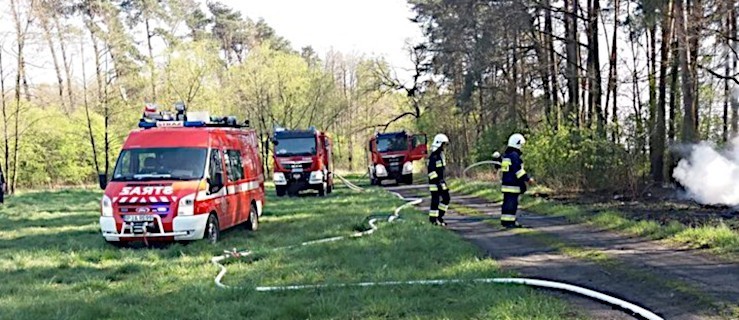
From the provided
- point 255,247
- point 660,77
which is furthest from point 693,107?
point 255,247

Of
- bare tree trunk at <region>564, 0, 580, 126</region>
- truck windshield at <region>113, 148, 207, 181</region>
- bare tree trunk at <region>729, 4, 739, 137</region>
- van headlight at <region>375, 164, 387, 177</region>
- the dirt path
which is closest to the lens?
the dirt path

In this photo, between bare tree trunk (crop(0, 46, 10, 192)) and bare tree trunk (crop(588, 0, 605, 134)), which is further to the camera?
bare tree trunk (crop(0, 46, 10, 192))

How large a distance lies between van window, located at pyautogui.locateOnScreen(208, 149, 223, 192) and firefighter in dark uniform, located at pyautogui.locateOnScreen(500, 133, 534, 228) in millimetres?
5454

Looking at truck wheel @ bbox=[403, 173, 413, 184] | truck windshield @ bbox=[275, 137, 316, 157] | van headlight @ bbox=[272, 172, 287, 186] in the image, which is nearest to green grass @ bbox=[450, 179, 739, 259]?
truck windshield @ bbox=[275, 137, 316, 157]

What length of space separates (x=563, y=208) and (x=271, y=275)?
842cm

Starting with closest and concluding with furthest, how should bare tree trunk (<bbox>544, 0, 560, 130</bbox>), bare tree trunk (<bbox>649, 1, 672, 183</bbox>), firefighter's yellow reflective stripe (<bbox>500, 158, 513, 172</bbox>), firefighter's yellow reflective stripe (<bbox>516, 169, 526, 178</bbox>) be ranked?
firefighter's yellow reflective stripe (<bbox>516, 169, 526, 178</bbox>), firefighter's yellow reflective stripe (<bbox>500, 158, 513, 172</bbox>), bare tree trunk (<bbox>649, 1, 672, 183</bbox>), bare tree trunk (<bbox>544, 0, 560, 130</bbox>)

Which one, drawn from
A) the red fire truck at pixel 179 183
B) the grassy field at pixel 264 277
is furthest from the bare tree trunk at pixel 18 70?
the red fire truck at pixel 179 183

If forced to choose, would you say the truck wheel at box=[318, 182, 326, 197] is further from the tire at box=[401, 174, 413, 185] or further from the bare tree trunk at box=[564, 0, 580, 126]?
the bare tree trunk at box=[564, 0, 580, 126]

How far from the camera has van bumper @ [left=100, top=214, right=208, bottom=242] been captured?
427 inches

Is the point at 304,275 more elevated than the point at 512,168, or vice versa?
the point at 512,168

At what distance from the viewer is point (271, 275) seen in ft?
26.8

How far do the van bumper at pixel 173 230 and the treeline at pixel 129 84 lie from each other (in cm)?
2125

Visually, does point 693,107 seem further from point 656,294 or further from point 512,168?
point 656,294

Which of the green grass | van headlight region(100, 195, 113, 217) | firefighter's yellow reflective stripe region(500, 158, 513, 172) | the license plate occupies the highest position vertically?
firefighter's yellow reflective stripe region(500, 158, 513, 172)
